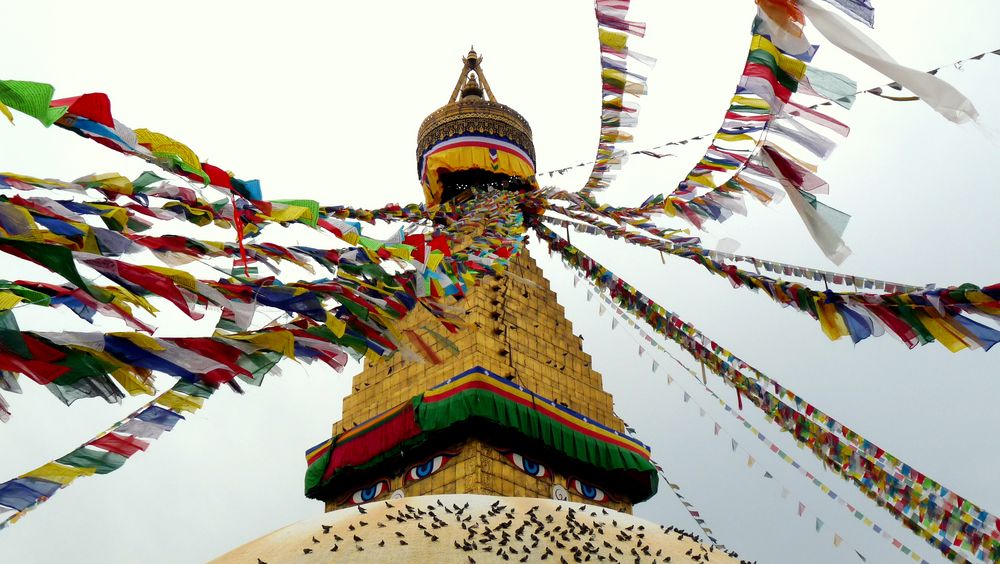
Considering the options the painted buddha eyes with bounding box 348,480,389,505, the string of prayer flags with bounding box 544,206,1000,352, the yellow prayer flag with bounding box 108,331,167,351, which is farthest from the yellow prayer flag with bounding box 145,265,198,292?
the painted buddha eyes with bounding box 348,480,389,505

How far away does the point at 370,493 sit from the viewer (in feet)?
24.9

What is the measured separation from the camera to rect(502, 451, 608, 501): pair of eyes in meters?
7.12

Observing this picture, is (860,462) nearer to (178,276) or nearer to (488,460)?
(488,460)

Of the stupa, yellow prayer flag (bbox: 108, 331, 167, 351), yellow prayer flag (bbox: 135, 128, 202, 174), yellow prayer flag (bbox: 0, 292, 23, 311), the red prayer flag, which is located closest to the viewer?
yellow prayer flag (bbox: 0, 292, 23, 311)

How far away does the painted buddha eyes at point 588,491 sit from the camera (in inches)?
294

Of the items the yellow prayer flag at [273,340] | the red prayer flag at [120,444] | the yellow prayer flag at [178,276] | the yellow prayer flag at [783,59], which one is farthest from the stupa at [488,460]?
the yellow prayer flag at [783,59]

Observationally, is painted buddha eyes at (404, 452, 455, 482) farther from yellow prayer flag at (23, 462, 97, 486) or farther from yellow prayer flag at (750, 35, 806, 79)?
yellow prayer flag at (750, 35, 806, 79)

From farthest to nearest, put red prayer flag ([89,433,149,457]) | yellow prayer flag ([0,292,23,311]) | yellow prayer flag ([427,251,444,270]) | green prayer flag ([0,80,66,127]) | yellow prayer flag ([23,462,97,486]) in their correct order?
yellow prayer flag ([427,251,444,270])
red prayer flag ([89,433,149,457])
yellow prayer flag ([23,462,97,486])
yellow prayer flag ([0,292,23,311])
green prayer flag ([0,80,66,127])

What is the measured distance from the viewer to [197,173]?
383 centimetres

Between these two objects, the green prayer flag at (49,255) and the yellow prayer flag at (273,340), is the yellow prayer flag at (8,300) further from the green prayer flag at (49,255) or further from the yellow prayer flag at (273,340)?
the yellow prayer flag at (273,340)

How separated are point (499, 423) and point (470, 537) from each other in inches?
66.5

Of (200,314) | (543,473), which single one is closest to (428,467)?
(543,473)

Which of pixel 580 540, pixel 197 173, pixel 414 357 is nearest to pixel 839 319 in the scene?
pixel 580 540

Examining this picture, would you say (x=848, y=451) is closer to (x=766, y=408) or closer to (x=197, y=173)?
(x=766, y=408)
